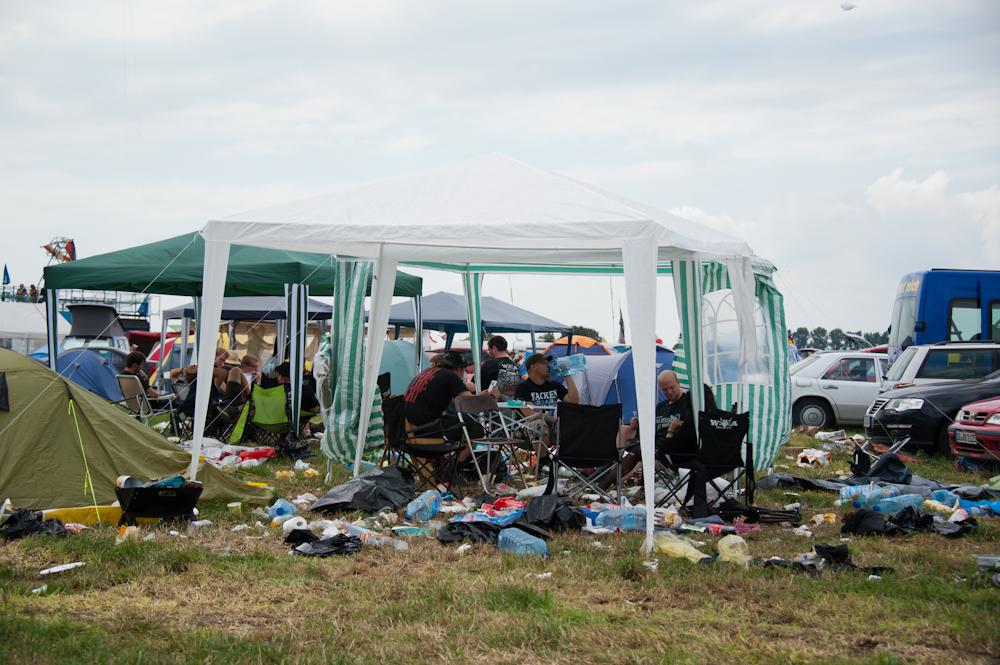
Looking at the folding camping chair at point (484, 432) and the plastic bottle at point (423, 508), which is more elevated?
the folding camping chair at point (484, 432)

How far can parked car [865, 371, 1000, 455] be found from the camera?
873cm

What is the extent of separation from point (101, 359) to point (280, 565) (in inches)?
333

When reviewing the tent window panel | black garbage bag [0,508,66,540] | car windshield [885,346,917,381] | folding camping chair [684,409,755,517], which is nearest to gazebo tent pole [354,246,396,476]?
black garbage bag [0,508,66,540]

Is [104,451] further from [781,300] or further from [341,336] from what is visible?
[781,300]

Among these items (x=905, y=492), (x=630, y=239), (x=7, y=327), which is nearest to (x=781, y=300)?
(x=905, y=492)

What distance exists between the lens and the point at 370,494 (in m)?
5.91

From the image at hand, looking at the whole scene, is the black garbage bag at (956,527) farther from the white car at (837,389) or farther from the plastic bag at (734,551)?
the white car at (837,389)

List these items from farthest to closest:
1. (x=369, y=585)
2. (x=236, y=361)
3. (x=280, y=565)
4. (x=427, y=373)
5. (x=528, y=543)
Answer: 1. (x=236, y=361)
2. (x=427, y=373)
3. (x=528, y=543)
4. (x=280, y=565)
5. (x=369, y=585)

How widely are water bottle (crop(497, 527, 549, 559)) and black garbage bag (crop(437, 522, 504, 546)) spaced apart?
90mm

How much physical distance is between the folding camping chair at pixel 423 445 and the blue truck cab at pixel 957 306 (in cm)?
861

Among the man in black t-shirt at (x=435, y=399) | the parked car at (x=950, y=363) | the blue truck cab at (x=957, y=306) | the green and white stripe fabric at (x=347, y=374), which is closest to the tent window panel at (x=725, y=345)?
the man in black t-shirt at (x=435, y=399)

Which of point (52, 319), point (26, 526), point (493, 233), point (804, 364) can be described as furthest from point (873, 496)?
point (52, 319)

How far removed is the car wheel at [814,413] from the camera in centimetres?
1212

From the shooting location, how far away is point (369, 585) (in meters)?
3.95
